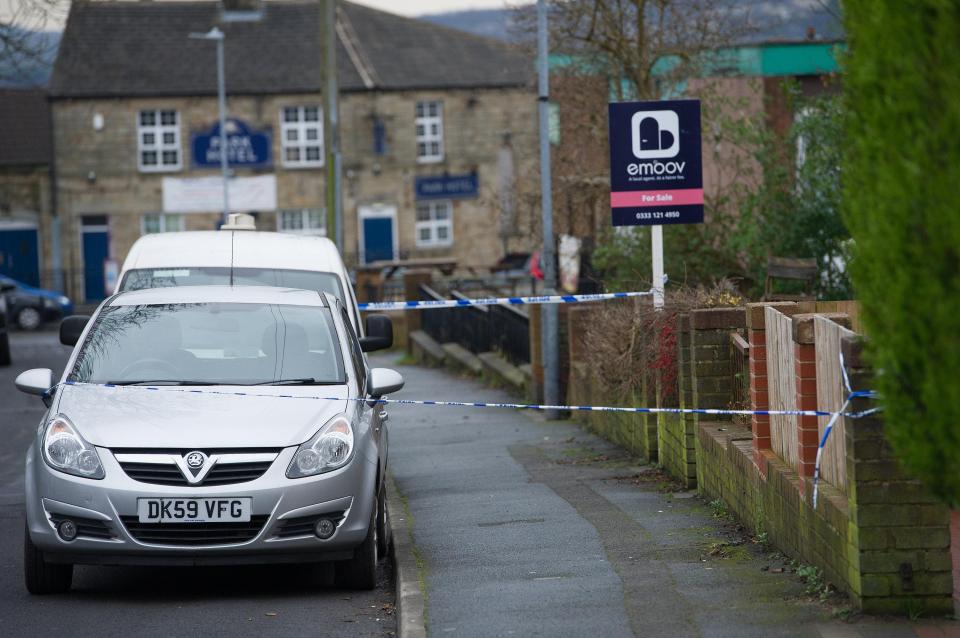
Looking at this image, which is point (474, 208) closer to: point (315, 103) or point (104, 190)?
point (315, 103)

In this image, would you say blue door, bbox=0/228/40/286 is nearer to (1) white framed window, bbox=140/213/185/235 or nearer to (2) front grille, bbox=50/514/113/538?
(1) white framed window, bbox=140/213/185/235

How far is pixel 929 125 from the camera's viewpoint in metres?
4.27

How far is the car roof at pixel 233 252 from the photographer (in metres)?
12.0

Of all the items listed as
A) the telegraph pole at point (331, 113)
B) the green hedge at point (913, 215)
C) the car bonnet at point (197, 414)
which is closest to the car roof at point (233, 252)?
the car bonnet at point (197, 414)

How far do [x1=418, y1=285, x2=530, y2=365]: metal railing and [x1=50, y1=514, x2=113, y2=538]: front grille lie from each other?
1270 cm

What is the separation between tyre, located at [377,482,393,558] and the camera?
8.46 meters

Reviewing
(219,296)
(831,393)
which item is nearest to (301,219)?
(219,296)

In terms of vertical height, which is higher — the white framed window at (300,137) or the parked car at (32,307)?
the white framed window at (300,137)

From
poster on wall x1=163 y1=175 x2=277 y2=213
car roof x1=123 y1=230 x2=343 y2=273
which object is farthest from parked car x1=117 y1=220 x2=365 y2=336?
poster on wall x1=163 y1=175 x2=277 y2=213

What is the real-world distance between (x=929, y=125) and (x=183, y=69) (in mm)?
49336

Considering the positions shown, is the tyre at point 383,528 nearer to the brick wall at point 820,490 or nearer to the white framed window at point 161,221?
the brick wall at point 820,490

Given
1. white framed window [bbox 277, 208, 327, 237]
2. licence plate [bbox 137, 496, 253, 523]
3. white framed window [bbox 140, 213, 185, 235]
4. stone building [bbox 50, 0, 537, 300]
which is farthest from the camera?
white framed window [bbox 277, 208, 327, 237]

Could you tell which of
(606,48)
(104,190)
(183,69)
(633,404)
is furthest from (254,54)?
(633,404)

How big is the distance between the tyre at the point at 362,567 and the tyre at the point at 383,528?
0.49 m
